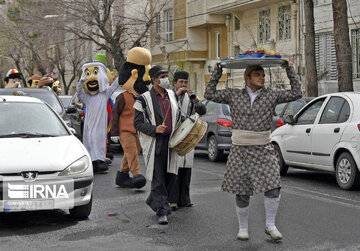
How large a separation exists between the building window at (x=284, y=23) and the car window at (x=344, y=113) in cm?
1987

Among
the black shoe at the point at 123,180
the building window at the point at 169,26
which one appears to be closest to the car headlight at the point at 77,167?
the black shoe at the point at 123,180

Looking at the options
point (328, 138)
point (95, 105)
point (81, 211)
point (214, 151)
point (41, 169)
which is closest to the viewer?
point (41, 169)

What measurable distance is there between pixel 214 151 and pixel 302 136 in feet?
13.8

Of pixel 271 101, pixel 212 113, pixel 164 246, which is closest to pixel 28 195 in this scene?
pixel 164 246

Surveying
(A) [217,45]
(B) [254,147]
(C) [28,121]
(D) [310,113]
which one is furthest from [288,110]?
(A) [217,45]

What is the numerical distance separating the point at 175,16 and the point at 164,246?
34.4 m

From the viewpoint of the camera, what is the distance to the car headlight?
7.98 metres

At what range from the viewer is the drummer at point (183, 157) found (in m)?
8.78

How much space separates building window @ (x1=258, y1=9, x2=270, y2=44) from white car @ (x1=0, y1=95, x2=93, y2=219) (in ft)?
80.5

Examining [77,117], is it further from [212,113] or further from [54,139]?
[54,139]

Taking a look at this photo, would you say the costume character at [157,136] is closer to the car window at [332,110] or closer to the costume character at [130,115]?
the costume character at [130,115]

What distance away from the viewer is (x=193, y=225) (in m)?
8.18

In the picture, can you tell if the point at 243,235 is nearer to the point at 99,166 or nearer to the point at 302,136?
the point at 302,136

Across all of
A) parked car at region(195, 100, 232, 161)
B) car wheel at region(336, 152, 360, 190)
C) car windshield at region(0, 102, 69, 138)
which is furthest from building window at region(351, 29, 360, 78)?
car windshield at region(0, 102, 69, 138)
